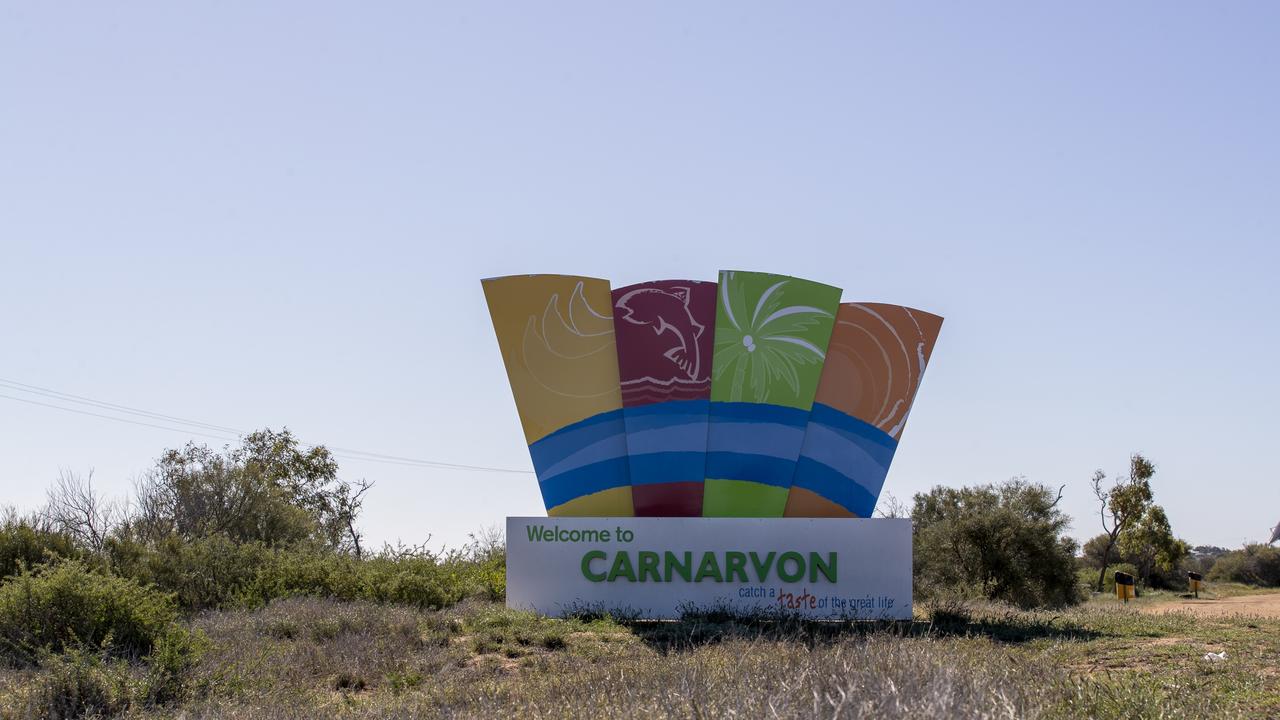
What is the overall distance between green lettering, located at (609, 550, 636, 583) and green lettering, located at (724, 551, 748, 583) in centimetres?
157

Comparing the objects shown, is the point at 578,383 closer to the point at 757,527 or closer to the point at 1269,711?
the point at 757,527

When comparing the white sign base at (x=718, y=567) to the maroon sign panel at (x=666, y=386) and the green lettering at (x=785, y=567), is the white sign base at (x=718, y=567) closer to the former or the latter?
the green lettering at (x=785, y=567)

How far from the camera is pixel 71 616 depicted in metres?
15.4

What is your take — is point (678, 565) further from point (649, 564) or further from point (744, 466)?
point (744, 466)

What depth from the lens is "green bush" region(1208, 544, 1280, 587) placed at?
2167 inches

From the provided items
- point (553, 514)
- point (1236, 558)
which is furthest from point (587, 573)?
point (1236, 558)

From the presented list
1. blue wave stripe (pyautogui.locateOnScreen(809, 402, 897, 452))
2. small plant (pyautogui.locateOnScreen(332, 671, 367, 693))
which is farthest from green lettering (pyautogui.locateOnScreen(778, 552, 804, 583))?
small plant (pyautogui.locateOnScreen(332, 671, 367, 693))

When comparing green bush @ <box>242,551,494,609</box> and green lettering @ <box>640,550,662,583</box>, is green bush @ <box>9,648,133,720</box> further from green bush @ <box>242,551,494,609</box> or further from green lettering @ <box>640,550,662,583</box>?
green lettering @ <box>640,550,662,583</box>

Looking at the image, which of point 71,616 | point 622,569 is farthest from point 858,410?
point 71,616

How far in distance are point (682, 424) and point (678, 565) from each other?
2491mm

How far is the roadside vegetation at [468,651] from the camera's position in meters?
9.37

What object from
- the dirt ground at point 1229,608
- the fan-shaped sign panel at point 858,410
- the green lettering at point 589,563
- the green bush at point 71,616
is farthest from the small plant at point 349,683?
the dirt ground at point 1229,608

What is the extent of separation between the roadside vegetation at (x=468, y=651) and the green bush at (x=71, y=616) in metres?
0.03

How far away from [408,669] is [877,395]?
1089 cm
